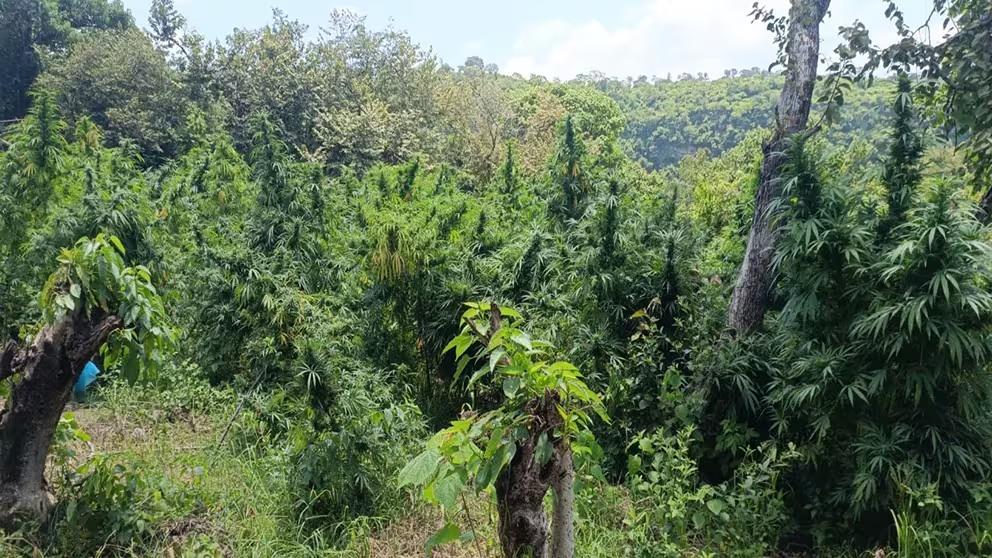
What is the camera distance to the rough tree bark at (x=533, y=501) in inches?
71.2

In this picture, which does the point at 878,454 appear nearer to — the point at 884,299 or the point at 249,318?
the point at 884,299

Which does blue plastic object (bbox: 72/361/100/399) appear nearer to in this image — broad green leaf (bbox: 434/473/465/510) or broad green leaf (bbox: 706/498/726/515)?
broad green leaf (bbox: 434/473/465/510)

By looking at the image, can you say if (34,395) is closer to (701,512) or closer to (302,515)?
(302,515)

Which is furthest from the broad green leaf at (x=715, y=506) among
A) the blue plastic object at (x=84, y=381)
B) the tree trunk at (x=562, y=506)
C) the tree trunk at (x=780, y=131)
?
the blue plastic object at (x=84, y=381)

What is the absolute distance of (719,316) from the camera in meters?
4.02

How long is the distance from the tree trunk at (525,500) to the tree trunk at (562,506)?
2 cm

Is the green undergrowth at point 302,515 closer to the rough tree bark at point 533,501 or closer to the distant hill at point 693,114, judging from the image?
the rough tree bark at point 533,501

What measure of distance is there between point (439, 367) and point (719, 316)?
7.26 ft

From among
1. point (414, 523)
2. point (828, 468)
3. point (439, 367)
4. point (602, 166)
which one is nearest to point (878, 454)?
point (828, 468)

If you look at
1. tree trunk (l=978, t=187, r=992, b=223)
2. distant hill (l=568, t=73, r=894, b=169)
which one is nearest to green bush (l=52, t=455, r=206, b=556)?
tree trunk (l=978, t=187, r=992, b=223)

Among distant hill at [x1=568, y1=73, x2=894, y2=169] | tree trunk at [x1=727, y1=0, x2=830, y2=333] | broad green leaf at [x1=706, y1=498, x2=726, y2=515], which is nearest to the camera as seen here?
broad green leaf at [x1=706, y1=498, x2=726, y2=515]

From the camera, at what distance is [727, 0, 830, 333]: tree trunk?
3.79m

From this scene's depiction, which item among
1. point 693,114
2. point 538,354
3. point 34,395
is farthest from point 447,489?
point 693,114

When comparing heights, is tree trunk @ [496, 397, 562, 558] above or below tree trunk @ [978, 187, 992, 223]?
below
